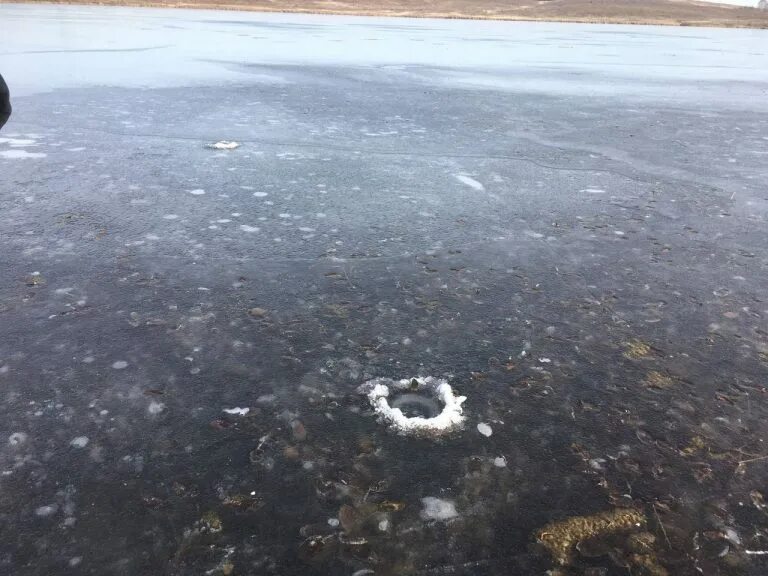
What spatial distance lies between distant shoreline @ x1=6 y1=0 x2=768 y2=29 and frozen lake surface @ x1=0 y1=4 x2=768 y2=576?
148ft

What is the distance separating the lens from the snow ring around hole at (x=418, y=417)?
2432mm

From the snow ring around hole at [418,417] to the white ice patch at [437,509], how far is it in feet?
1.20

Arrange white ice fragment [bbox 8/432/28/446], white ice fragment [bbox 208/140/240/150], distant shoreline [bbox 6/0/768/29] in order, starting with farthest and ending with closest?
1. distant shoreline [bbox 6/0/768/29]
2. white ice fragment [bbox 208/140/240/150]
3. white ice fragment [bbox 8/432/28/446]

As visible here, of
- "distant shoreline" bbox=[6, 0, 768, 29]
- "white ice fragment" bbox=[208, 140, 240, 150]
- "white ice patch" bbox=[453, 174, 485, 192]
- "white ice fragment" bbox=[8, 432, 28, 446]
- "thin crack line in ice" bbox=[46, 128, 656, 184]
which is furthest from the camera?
"distant shoreline" bbox=[6, 0, 768, 29]

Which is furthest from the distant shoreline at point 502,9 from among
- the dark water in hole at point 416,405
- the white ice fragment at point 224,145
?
the dark water in hole at point 416,405

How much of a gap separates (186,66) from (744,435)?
48.3 feet

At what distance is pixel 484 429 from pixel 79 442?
1772 millimetres

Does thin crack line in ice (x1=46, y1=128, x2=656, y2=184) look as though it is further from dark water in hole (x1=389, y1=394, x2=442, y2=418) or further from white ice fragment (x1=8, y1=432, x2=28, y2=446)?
white ice fragment (x1=8, y1=432, x2=28, y2=446)

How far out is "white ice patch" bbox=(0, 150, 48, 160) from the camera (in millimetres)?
5953

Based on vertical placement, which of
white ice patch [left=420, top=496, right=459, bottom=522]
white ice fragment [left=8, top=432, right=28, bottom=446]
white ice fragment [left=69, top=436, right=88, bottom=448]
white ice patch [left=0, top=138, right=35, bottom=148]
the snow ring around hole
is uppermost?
white ice patch [left=0, top=138, right=35, bottom=148]

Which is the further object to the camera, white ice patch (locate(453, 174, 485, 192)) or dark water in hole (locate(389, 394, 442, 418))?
white ice patch (locate(453, 174, 485, 192))

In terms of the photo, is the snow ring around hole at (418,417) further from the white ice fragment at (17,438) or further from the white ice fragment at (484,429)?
the white ice fragment at (17,438)

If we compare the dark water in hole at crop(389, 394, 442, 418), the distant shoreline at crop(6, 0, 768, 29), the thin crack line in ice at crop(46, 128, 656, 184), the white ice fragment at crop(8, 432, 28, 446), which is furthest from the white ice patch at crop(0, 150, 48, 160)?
the distant shoreline at crop(6, 0, 768, 29)

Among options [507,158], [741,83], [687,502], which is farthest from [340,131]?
[741,83]
